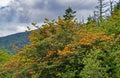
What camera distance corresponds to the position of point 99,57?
18.4 m

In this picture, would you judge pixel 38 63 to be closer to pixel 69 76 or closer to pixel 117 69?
pixel 69 76

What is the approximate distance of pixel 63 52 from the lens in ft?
59.2

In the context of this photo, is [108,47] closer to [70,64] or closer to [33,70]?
[70,64]

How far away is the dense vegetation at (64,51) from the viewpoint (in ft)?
59.9

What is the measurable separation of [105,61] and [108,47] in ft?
3.31

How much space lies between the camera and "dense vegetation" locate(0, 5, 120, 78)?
59.9 feet

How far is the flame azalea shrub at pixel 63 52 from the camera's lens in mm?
18266

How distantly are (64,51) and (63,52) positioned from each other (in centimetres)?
11

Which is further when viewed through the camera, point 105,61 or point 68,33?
point 68,33

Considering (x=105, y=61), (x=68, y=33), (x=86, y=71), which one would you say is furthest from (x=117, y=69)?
(x=68, y=33)

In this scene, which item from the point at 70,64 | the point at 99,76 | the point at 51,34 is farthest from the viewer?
the point at 51,34

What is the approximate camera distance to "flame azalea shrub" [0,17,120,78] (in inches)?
719

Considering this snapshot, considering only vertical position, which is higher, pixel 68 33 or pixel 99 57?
pixel 68 33

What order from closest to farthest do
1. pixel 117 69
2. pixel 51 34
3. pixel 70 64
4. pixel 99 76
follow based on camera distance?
pixel 99 76, pixel 117 69, pixel 70 64, pixel 51 34
